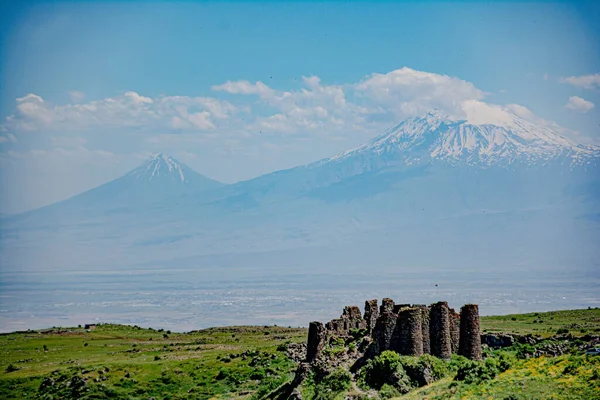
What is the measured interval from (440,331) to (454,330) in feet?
5.66

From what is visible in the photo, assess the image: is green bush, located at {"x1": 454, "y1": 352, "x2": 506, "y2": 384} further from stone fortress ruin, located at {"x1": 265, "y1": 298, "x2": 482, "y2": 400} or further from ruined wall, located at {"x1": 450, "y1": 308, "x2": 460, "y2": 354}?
ruined wall, located at {"x1": 450, "y1": 308, "x2": 460, "y2": 354}

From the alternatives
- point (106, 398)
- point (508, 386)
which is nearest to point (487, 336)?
point (508, 386)

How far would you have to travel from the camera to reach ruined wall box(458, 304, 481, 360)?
46.0 meters

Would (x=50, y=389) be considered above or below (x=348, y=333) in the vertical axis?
below

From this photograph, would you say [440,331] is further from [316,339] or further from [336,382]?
[316,339]

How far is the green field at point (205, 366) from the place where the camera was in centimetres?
3747

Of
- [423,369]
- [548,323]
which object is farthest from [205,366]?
[548,323]

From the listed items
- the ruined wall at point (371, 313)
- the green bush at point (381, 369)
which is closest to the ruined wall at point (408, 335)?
the green bush at point (381, 369)

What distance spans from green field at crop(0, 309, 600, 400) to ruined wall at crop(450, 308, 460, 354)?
229cm

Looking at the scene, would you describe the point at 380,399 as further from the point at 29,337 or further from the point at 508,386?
the point at 29,337

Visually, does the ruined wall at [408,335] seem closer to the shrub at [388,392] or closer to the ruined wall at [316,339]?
the shrub at [388,392]

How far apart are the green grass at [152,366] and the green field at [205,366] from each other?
0.31 ft

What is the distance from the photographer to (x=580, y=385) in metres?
35.2

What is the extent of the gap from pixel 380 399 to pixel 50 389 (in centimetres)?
3667
